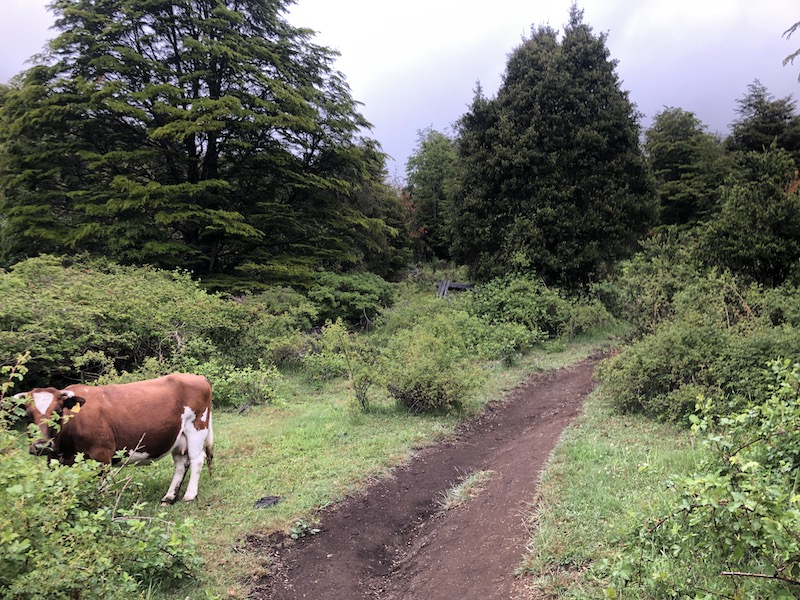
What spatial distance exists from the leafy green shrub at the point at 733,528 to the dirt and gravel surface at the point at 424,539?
3.38 ft

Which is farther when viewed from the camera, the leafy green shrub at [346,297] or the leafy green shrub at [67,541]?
the leafy green shrub at [346,297]

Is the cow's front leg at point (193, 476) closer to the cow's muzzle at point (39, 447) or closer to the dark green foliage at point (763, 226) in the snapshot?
the cow's muzzle at point (39, 447)

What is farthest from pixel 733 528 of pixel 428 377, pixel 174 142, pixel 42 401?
pixel 174 142

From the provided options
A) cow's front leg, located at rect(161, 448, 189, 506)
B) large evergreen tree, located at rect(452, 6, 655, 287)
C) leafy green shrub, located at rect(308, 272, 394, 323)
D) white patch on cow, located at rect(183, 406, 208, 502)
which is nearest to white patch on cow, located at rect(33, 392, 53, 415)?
white patch on cow, located at rect(183, 406, 208, 502)

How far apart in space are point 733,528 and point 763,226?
380 inches

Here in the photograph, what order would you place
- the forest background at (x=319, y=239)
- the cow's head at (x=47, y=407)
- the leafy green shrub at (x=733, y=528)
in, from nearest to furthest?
1. the leafy green shrub at (x=733, y=528)
2. the cow's head at (x=47, y=407)
3. the forest background at (x=319, y=239)

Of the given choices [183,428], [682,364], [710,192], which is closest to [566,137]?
[682,364]

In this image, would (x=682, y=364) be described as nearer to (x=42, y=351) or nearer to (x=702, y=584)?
(x=702, y=584)

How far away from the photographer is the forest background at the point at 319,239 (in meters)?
8.05

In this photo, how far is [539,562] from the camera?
3551 mm

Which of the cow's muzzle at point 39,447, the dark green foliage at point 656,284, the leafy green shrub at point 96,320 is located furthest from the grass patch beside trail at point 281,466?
the dark green foliage at point 656,284

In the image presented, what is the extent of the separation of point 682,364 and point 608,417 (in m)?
1.37

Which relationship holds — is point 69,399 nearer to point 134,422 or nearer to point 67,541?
point 134,422

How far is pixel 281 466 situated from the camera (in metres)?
6.10
